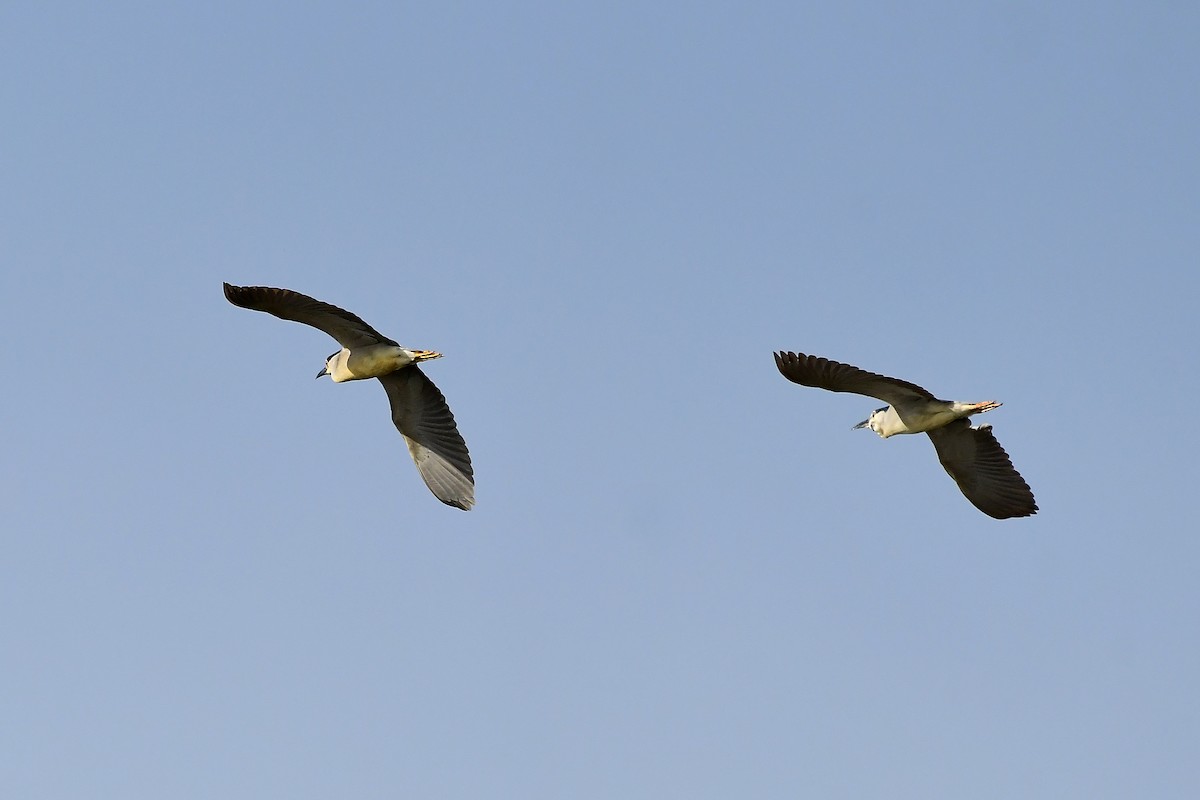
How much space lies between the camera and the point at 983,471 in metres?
23.6

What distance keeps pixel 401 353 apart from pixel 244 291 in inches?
110

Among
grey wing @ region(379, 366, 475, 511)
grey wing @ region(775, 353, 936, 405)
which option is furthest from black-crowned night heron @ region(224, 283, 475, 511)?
grey wing @ region(775, 353, 936, 405)

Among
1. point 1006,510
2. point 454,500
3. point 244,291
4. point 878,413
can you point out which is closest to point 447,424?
point 454,500

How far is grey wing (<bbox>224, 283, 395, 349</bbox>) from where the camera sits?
20297mm

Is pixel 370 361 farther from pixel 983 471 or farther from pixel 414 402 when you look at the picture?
pixel 983 471

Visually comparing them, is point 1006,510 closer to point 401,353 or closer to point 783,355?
point 783,355

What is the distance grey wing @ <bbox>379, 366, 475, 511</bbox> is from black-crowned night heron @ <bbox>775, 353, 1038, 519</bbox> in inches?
208

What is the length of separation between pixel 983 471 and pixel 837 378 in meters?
3.82

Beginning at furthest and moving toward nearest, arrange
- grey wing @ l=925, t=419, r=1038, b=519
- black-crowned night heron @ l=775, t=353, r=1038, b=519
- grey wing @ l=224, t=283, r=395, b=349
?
grey wing @ l=925, t=419, r=1038, b=519
black-crowned night heron @ l=775, t=353, r=1038, b=519
grey wing @ l=224, t=283, r=395, b=349

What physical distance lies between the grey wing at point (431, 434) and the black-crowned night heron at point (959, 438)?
5.28m

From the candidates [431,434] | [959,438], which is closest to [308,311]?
[431,434]

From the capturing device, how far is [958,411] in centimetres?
2236

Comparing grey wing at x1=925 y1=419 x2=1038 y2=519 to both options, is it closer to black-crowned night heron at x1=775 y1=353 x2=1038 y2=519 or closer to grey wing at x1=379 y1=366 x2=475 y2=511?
black-crowned night heron at x1=775 y1=353 x2=1038 y2=519

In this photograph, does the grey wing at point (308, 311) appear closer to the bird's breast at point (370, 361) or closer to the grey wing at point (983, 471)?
the bird's breast at point (370, 361)
